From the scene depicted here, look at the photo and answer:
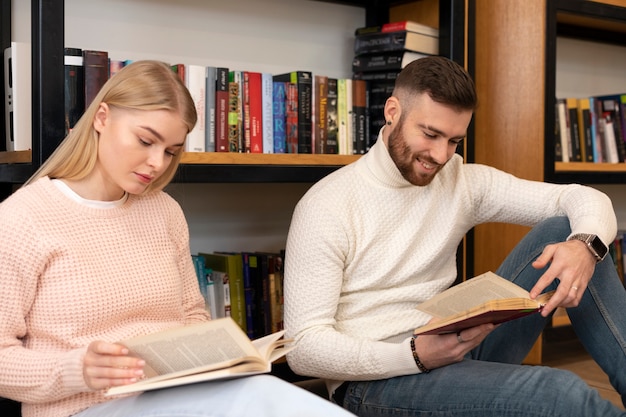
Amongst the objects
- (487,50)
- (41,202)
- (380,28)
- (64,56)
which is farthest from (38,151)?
(487,50)

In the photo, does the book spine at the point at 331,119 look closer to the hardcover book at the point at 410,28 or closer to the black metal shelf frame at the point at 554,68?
the hardcover book at the point at 410,28

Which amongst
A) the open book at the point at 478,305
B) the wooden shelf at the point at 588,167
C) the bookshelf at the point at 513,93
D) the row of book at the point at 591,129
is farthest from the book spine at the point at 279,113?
the row of book at the point at 591,129

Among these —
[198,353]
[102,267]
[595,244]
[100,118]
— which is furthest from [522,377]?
[100,118]

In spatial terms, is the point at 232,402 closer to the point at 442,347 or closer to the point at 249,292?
the point at 442,347

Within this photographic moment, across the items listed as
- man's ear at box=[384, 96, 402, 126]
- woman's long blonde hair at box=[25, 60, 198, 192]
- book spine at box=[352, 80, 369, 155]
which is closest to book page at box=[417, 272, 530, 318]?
man's ear at box=[384, 96, 402, 126]

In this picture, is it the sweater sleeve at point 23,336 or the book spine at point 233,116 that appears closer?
the sweater sleeve at point 23,336

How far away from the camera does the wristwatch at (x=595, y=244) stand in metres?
1.50

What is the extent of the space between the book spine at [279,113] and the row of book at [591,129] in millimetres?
1126

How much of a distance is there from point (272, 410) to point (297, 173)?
97cm

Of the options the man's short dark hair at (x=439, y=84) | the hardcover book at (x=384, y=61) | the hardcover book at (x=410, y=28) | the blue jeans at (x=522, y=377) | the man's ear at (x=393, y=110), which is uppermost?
the hardcover book at (x=410, y=28)

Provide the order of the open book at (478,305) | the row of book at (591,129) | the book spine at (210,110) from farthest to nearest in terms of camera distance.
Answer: the row of book at (591,129) → the book spine at (210,110) → the open book at (478,305)

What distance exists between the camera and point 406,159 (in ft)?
5.17

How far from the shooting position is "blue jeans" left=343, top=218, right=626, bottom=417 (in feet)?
4.22

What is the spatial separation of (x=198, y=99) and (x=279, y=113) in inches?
9.0
